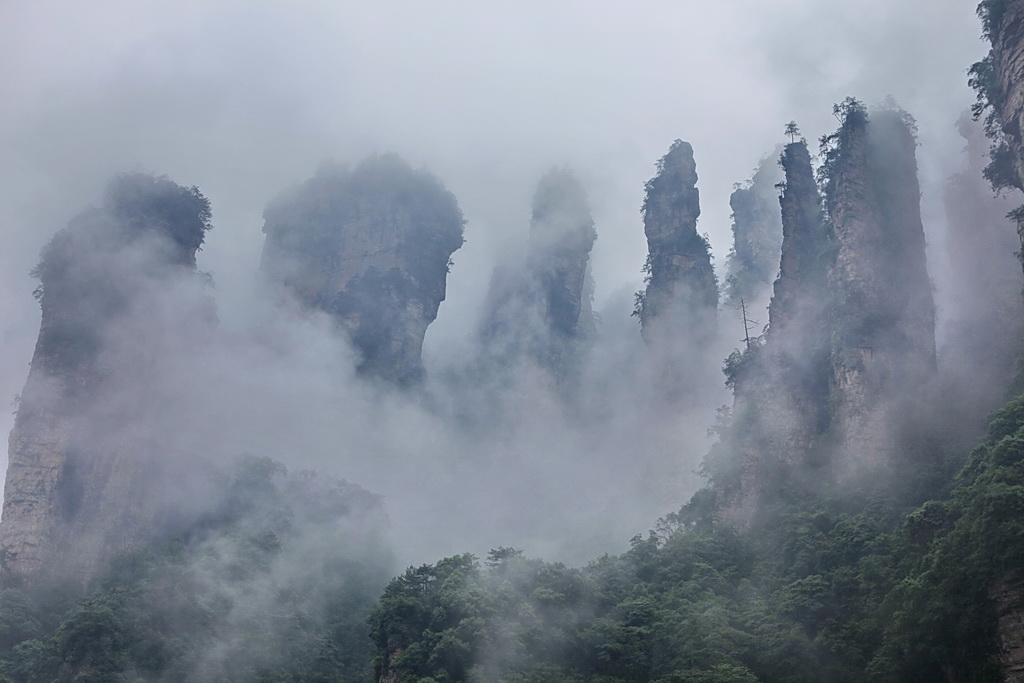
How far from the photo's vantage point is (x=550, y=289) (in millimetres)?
58250

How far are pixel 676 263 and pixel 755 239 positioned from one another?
34.6ft

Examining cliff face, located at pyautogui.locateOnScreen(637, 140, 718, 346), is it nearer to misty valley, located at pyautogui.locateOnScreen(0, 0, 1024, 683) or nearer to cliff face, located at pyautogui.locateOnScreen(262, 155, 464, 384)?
misty valley, located at pyautogui.locateOnScreen(0, 0, 1024, 683)

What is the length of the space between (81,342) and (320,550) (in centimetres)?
1471

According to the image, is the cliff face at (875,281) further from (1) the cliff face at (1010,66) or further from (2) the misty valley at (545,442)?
(1) the cliff face at (1010,66)

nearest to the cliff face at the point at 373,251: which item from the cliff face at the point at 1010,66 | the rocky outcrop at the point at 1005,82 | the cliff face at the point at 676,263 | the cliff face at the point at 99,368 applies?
the cliff face at the point at 99,368

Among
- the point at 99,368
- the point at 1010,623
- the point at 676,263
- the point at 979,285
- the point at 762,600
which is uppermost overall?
the point at 676,263

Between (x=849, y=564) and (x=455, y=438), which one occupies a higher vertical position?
(x=455, y=438)

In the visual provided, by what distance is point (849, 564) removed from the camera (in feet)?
106

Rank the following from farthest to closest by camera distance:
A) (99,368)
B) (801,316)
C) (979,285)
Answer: (99,368) < (801,316) < (979,285)

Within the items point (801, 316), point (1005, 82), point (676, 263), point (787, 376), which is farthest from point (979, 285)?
point (676, 263)

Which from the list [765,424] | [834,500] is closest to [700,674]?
[834,500]

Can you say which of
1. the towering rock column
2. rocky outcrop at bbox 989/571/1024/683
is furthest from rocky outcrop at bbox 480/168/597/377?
rocky outcrop at bbox 989/571/1024/683

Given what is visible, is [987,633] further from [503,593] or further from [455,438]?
[455,438]

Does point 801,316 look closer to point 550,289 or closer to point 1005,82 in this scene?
point 1005,82
